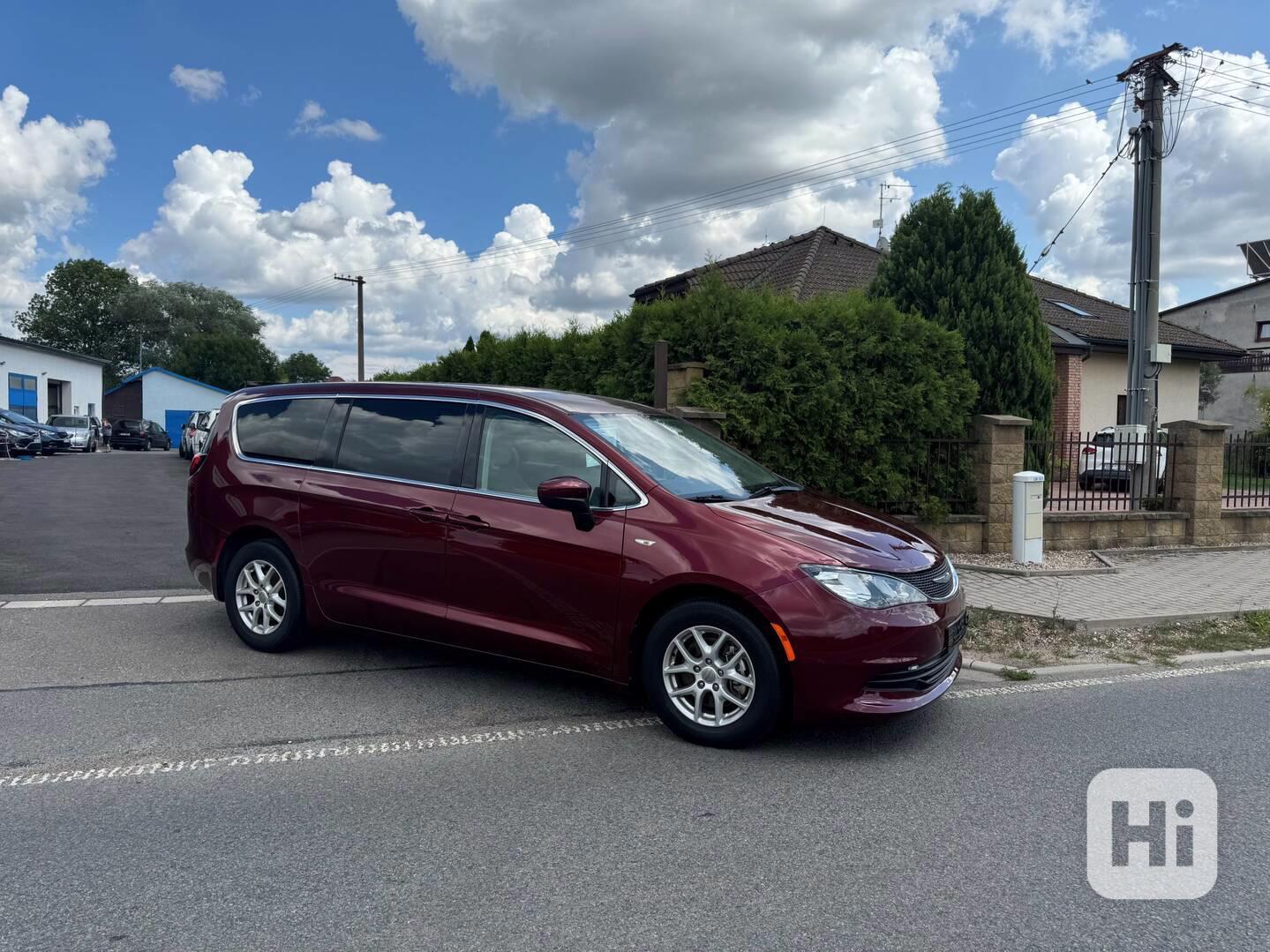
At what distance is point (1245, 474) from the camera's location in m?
12.7

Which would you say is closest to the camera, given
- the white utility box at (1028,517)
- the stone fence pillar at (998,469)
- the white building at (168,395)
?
the white utility box at (1028,517)

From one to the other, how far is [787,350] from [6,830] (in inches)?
321

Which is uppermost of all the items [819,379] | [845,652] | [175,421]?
[175,421]

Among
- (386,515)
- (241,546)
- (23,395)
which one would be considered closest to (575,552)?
(386,515)

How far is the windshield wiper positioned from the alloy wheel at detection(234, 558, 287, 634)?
3127mm

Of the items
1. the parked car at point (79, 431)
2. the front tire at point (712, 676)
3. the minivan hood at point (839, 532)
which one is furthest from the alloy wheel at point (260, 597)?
the parked car at point (79, 431)

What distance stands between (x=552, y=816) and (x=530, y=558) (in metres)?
1.57

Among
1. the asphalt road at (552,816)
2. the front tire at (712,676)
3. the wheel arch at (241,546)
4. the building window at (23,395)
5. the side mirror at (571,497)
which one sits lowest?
the asphalt road at (552,816)

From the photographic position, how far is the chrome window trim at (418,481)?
16.1 ft

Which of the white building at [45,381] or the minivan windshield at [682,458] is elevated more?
the white building at [45,381]

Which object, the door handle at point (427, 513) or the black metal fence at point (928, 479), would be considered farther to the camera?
the black metal fence at point (928, 479)

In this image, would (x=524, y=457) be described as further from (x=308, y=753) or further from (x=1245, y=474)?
(x=1245, y=474)

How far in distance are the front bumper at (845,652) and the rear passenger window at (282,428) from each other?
3412 millimetres

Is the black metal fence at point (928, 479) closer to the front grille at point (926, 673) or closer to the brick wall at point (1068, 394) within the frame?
the front grille at point (926, 673)
